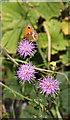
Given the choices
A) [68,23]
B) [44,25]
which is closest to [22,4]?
[44,25]

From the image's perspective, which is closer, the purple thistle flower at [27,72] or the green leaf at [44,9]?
the purple thistle flower at [27,72]

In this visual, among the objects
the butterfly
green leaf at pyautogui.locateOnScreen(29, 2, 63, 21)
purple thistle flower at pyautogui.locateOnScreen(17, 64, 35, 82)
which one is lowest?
purple thistle flower at pyautogui.locateOnScreen(17, 64, 35, 82)

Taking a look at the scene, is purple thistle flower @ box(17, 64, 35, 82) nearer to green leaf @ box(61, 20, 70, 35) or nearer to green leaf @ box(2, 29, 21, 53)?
green leaf @ box(2, 29, 21, 53)

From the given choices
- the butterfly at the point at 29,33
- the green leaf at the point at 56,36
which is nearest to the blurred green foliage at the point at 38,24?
the green leaf at the point at 56,36

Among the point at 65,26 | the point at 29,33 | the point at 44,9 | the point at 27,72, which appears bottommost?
the point at 27,72

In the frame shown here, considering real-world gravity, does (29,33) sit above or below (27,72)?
above

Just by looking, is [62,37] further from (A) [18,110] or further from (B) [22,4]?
(A) [18,110]

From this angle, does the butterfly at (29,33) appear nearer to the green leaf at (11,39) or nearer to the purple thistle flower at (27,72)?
the purple thistle flower at (27,72)

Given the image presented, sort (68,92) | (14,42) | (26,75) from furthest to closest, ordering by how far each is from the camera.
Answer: (14,42) < (68,92) < (26,75)

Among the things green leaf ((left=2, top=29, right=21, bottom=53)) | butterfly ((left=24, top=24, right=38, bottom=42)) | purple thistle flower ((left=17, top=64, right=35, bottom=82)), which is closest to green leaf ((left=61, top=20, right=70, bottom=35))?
green leaf ((left=2, top=29, right=21, bottom=53))

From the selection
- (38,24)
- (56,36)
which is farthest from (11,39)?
(56,36)

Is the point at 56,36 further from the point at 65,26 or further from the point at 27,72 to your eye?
the point at 27,72
